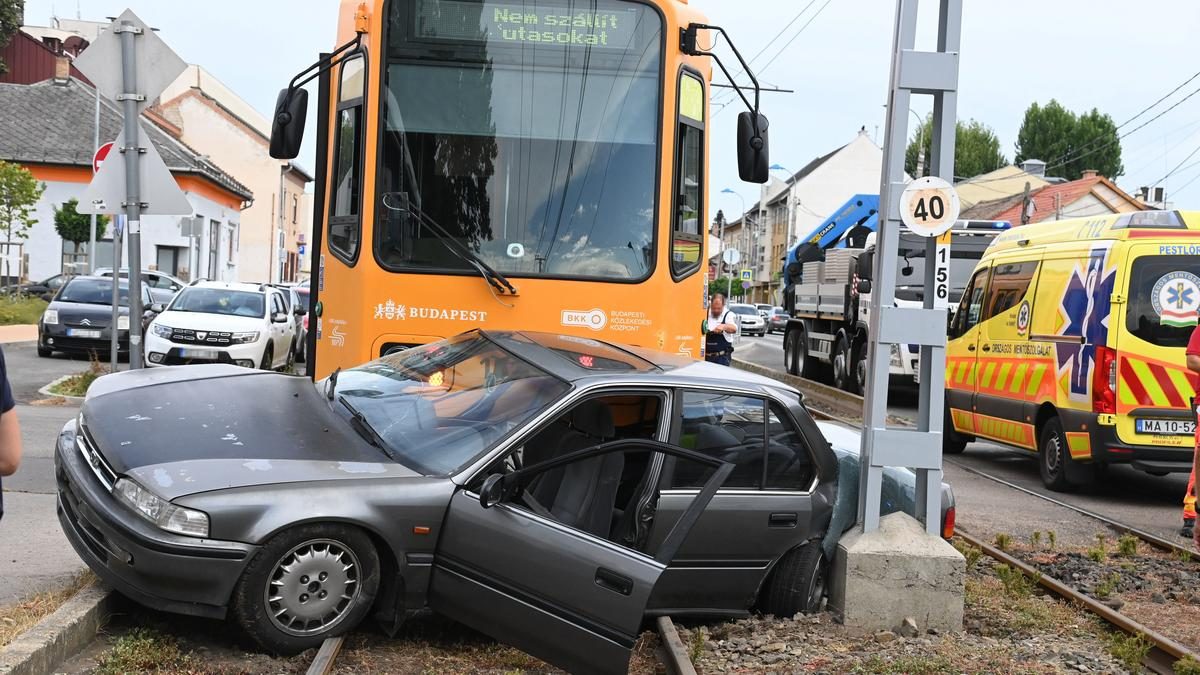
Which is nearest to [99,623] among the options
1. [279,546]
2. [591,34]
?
[279,546]

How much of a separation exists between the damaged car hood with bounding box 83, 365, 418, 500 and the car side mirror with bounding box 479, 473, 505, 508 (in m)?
0.44

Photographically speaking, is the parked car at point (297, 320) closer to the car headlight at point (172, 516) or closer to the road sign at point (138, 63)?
the road sign at point (138, 63)

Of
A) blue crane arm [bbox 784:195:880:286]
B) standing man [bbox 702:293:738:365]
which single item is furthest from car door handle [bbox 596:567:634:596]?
blue crane arm [bbox 784:195:880:286]

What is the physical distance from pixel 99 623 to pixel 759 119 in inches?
197

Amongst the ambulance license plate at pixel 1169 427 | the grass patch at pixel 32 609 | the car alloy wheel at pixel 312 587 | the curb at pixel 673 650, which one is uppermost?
the ambulance license plate at pixel 1169 427

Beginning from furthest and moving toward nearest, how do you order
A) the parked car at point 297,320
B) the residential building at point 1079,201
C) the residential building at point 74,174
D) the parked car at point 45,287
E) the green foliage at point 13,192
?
the residential building at point 1079,201 → the residential building at point 74,174 → the parked car at point 45,287 → the green foliage at point 13,192 → the parked car at point 297,320

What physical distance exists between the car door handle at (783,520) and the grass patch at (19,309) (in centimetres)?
2485

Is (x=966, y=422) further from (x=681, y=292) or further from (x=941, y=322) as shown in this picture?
(x=941, y=322)

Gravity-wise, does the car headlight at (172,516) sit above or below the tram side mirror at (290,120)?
below

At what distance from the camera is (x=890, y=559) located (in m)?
6.44

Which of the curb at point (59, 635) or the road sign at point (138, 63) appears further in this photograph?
the road sign at point (138, 63)

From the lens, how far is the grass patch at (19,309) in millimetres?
29350

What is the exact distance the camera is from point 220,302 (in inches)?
774

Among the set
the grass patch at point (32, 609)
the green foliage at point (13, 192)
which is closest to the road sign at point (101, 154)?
the grass patch at point (32, 609)
